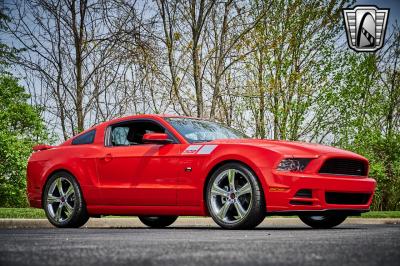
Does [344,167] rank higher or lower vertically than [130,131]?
lower

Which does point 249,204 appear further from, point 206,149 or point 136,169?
point 136,169

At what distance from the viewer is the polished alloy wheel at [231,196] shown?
335 inches

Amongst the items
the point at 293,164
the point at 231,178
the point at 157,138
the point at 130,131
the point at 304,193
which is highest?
the point at 130,131

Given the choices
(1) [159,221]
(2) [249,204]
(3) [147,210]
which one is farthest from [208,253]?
(1) [159,221]

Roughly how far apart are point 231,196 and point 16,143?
11.6 meters

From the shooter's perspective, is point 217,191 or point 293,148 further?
point 217,191

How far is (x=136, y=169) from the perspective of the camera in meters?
9.55

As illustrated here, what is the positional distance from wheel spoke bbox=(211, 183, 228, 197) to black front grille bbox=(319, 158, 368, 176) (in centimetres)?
118

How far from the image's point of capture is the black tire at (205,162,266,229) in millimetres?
8328

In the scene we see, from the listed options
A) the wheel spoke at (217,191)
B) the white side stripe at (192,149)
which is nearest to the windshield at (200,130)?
the white side stripe at (192,149)

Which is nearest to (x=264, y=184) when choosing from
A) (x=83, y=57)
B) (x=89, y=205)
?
(x=89, y=205)

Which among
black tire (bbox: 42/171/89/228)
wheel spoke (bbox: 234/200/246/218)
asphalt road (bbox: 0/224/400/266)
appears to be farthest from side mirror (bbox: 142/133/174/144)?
asphalt road (bbox: 0/224/400/266)

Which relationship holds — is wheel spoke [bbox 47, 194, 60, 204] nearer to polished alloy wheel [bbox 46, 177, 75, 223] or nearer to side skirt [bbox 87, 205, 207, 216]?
polished alloy wheel [bbox 46, 177, 75, 223]

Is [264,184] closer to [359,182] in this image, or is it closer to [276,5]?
[359,182]
